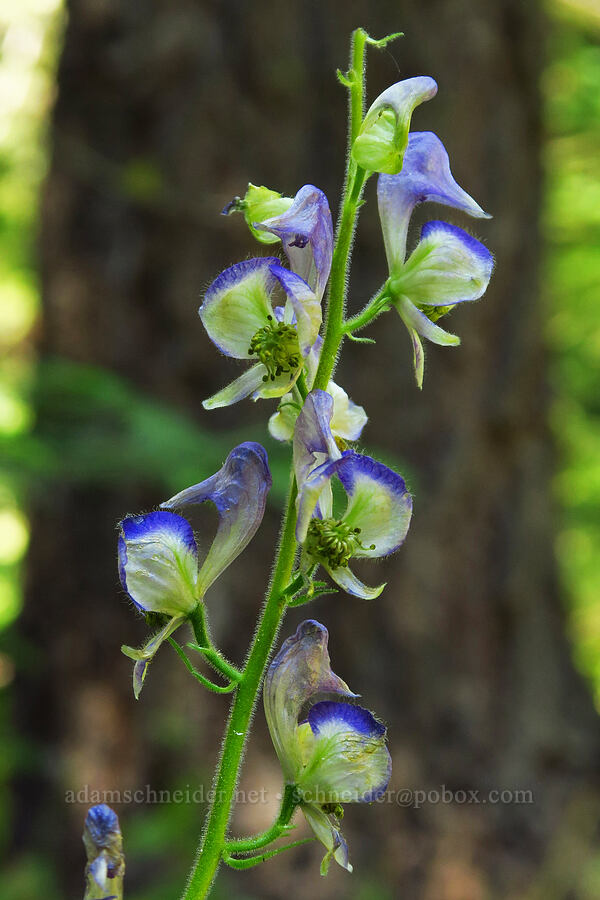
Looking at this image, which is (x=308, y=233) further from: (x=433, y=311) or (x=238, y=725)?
(x=238, y=725)

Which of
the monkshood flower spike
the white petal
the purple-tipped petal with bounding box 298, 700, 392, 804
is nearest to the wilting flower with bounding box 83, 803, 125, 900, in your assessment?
the monkshood flower spike

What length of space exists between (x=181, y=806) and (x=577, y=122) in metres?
5.01

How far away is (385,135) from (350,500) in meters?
0.41

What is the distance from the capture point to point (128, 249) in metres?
4.39

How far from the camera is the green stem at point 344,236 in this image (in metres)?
1.06

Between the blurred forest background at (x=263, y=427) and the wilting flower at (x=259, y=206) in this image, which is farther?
the blurred forest background at (x=263, y=427)

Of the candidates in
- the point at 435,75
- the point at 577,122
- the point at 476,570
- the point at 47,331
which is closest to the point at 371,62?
the point at 435,75

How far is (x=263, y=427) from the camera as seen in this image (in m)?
3.79

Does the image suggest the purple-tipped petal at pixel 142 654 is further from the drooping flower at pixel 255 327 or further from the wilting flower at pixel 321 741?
the drooping flower at pixel 255 327

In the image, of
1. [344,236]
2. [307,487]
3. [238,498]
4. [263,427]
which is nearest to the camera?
[307,487]

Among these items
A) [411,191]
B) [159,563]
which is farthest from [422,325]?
[159,563]

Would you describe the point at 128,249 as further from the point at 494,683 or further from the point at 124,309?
the point at 494,683

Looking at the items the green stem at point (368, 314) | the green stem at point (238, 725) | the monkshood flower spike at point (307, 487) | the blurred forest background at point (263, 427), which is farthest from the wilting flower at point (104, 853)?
the blurred forest background at point (263, 427)

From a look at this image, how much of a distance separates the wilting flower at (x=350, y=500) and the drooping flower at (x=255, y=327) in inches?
3.3
